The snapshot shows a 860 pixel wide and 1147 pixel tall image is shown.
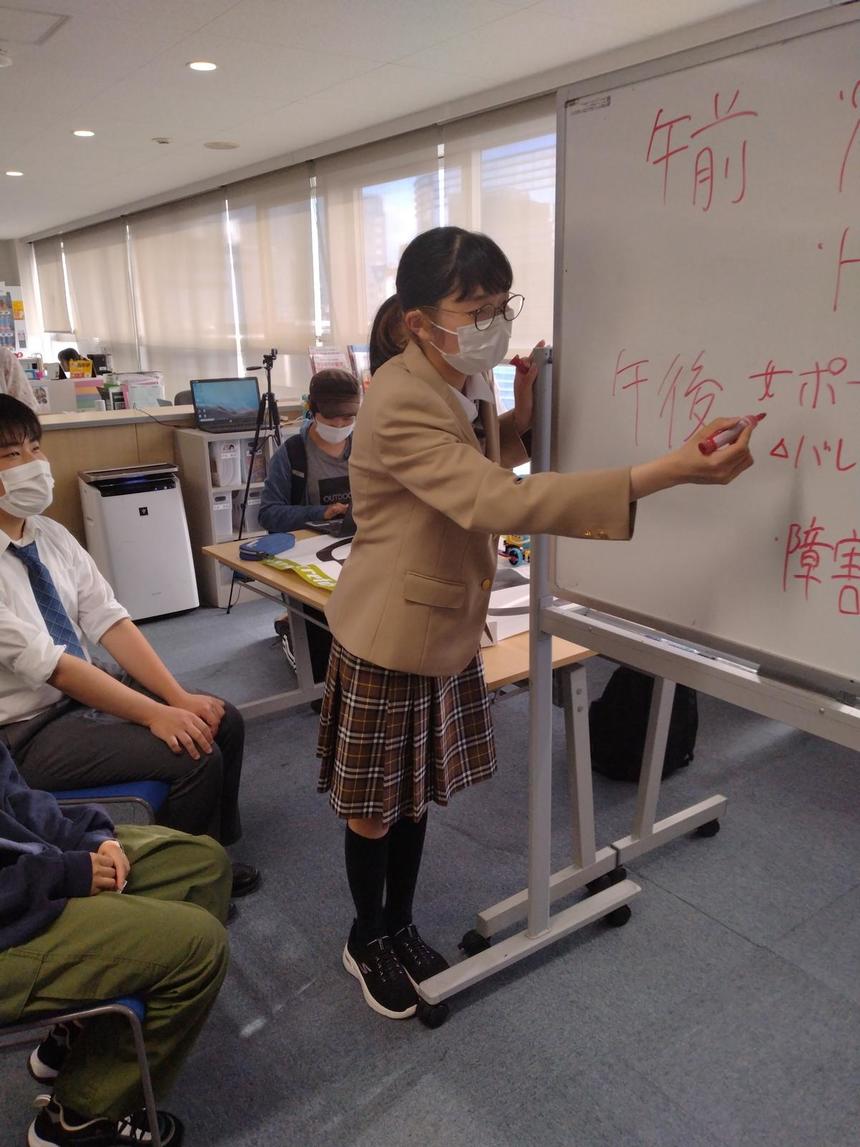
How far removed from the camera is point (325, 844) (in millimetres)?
2211

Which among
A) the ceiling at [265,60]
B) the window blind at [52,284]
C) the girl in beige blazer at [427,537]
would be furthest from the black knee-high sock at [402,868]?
the window blind at [52,284]

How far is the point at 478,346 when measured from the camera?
120 cm

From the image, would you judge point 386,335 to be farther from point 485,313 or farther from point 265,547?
point 265,547

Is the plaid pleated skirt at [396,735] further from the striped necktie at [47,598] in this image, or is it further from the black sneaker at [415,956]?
the striped necktie at [47,598]

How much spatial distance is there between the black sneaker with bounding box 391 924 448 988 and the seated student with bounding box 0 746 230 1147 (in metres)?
0.48

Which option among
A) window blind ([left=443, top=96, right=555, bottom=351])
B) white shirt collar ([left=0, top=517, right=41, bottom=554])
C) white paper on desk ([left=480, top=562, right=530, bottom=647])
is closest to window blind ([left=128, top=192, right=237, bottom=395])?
window blind ([left=443, top=96, right=555, bottom=351])

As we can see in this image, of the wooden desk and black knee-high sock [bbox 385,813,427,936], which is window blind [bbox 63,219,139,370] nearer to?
the wooden desk

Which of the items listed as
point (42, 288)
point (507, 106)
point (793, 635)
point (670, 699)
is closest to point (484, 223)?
point (507, 106)

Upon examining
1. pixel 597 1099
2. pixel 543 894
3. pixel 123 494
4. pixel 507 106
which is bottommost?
pixel 597 1099

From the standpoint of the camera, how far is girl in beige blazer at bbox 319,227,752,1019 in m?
1.03

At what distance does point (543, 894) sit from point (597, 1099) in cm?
38

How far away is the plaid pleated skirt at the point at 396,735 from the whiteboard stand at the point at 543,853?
0.40ft

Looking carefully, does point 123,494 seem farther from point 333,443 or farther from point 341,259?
point 341,259

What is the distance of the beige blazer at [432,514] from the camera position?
1019mm
